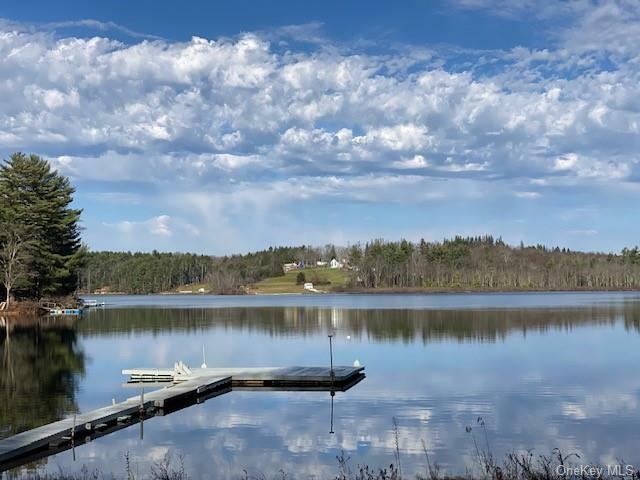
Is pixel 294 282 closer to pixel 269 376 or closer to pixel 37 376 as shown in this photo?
pixel 37 376

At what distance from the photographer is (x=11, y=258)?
6394cm

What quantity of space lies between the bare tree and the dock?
40.1 m

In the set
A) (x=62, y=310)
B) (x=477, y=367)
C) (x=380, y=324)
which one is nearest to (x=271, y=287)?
(x=62, y=310)

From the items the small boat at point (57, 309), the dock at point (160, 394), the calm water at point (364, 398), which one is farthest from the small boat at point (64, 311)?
the dock at point (160, 394)

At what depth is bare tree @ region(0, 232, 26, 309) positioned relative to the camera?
210 feet

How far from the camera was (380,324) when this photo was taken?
54.9m

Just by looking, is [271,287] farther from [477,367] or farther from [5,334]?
[477,367]

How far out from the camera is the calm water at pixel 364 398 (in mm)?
16266

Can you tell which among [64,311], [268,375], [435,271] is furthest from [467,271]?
[268,375]

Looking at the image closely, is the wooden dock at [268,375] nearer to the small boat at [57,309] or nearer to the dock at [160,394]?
the dock at [160,394]

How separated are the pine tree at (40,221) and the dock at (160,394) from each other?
134ft

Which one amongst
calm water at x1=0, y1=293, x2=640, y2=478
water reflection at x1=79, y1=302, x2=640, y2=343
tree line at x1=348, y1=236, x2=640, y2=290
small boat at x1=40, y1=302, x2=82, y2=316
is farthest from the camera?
tree line at x1=348, y1=236, x2=640, y2=290

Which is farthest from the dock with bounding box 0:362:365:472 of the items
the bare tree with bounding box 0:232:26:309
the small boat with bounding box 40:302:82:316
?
the small boat with bounding box 40:302:82:316

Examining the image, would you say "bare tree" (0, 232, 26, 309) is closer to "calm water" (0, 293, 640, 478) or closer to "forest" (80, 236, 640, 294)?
"calm water" (0, 293, 640, 478)
